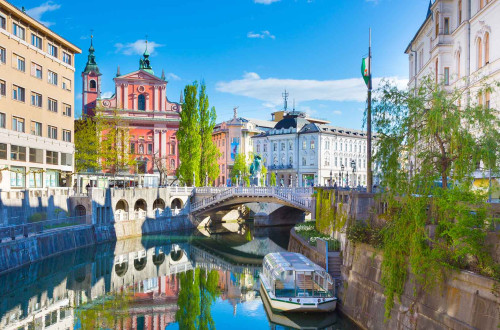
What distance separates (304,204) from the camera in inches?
2272

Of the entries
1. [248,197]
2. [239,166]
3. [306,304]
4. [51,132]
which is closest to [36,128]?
[51,132]

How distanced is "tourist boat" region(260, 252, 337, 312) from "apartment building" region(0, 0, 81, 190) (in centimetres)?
2874

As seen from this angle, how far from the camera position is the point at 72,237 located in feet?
149

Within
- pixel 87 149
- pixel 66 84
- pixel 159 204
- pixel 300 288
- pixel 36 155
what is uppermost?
pixel 66 84

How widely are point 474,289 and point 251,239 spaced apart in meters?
47.2

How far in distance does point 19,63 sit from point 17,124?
631 cm

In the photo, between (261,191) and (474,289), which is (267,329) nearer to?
(474,289)

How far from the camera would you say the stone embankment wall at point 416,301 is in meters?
14.9

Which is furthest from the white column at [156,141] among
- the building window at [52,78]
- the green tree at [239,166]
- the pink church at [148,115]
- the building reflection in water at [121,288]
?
the building reflection in water at [121,288]

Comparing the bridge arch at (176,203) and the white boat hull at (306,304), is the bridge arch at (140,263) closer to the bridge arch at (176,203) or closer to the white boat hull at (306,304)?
the white boat hull at (306,304)

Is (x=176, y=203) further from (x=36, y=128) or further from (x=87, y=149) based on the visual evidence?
(x=36, y=128)

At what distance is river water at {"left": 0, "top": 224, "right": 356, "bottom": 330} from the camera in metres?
26.7

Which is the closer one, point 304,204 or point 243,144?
point 304,204

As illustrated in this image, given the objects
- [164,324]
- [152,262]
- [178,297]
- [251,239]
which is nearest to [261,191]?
[251,239]
